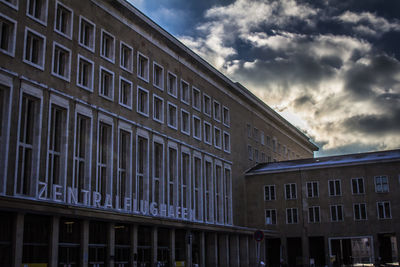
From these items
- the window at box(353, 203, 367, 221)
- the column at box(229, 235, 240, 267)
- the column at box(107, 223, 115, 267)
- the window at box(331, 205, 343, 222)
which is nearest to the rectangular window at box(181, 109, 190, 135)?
the column at box(229, 235, 240, 267)

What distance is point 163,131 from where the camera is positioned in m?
49.5

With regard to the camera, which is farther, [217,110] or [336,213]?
[217,110]

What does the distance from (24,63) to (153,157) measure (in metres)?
16.7

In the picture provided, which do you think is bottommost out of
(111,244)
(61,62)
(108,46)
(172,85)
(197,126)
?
(111,244)

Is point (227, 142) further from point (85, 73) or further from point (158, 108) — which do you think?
point (85, 73)

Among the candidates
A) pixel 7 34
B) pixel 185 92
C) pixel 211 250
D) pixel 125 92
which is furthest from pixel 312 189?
pixel 7 34

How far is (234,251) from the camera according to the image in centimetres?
5688

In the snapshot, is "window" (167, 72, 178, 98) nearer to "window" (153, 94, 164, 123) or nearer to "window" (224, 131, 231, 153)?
"window" (153, 94, 164, 123)

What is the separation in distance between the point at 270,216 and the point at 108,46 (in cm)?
3438

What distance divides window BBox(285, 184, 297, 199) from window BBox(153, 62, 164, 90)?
24.9 metres

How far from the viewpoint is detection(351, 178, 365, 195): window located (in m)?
60.7

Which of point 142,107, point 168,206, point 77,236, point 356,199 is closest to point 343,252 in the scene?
point 356,199

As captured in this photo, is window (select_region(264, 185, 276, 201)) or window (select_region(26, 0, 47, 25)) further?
window (select_region(264, 185, 276, 201))

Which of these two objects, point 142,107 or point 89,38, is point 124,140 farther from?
point 89,38
